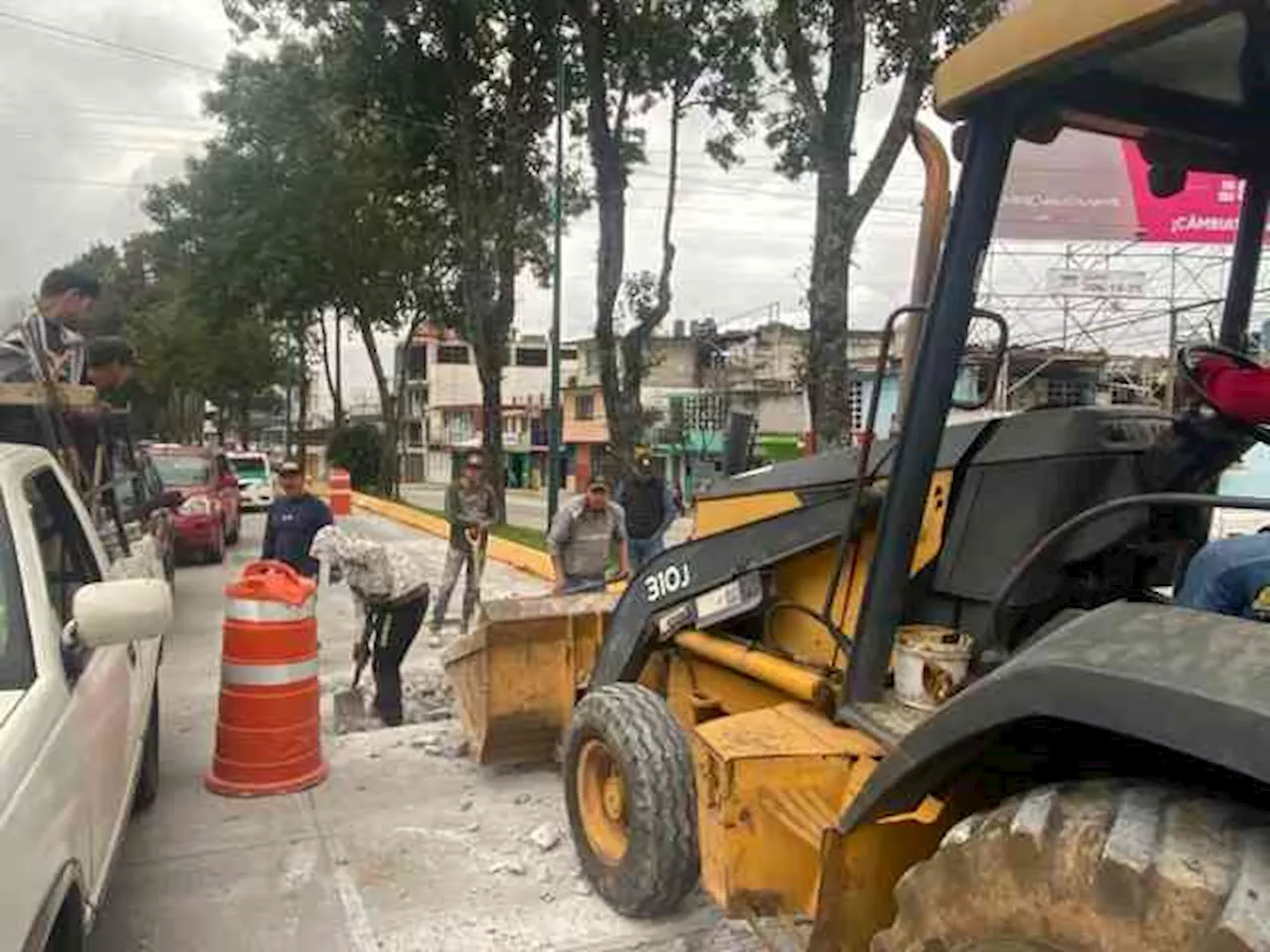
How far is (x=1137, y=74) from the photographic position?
2500 mm

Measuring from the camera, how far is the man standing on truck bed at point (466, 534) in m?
10.8

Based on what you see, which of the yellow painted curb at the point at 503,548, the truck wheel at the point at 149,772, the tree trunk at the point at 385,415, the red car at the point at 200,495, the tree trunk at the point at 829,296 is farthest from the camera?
the tree trunk at the point at 385,415

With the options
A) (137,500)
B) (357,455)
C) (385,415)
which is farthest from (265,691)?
(357,455)

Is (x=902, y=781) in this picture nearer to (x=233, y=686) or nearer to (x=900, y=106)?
(x=233, y=686)

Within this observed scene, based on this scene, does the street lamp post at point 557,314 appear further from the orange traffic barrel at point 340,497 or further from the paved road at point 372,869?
the orange traffic barrel at point 340,497

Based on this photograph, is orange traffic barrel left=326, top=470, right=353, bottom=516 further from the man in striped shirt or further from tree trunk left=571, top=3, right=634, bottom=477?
the man in striped shirt

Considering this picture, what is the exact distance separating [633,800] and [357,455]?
42.1 m

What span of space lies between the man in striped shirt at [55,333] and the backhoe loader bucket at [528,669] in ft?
7.62

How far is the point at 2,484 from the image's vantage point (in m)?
3.26

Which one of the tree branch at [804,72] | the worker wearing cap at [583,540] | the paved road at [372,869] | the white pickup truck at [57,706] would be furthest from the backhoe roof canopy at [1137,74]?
the tree branch at [804,72]

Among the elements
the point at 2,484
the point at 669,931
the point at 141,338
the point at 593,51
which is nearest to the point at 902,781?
the point at 669,931

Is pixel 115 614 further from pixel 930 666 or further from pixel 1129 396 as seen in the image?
pixel 1129 396

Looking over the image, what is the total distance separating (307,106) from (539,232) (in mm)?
5624

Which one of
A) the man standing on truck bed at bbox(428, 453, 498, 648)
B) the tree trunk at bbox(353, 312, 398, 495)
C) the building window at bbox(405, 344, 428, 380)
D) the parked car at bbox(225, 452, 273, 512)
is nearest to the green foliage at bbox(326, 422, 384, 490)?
the tree trunk at bbox(353, 312, 398, 495)
